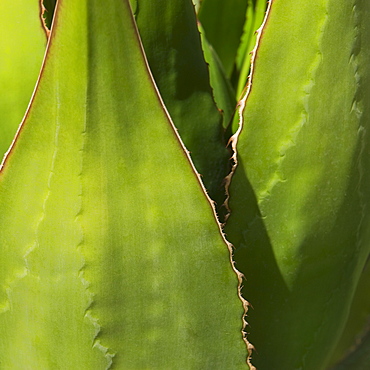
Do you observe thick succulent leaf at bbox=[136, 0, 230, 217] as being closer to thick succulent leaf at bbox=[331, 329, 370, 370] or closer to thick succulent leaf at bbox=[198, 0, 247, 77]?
thick succulent leaf at bbox=[198, 0, 247, 77]

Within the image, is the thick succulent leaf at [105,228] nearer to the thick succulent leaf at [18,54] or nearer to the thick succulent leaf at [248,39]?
the thick succulent leaf at [18,54]

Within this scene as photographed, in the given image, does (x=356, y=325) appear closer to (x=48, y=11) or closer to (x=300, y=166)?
(x=300, y=166)

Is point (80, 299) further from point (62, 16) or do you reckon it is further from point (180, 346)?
point (62, 16)

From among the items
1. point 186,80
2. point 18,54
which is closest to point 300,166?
point 186,80

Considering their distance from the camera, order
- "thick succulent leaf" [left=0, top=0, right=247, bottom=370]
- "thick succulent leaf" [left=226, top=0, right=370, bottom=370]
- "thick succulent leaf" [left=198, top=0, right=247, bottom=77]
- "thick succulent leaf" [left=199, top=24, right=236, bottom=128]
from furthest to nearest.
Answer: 1. "thick succulent leaf" [left=198, top=0, right=247, bottom=77]
2. "thick succulent leaf" [left=199, top=24, right=236, bottom=128]
3. "thick succulent leaf" [left=226, top=0, right=370, bottom=370]
4. "thick succulent leaf" [left=0, top=0, right=247, bottom=370]

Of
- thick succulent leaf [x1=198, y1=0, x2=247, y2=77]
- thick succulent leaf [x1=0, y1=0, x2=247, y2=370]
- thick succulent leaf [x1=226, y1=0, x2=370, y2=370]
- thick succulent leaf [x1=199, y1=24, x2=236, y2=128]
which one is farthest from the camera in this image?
thick succulent leaf [x1=198, y1=0, x2=247, y2=77]

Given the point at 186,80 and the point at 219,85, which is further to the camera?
the point at 219,85

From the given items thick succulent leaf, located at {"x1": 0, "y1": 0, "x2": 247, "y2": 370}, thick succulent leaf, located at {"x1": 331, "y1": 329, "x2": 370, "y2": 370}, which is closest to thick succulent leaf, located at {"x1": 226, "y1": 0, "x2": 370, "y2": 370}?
thick succulent leaf, located at {"x1": 0, "y1": 0, "x2": 247, "y2": 370}
